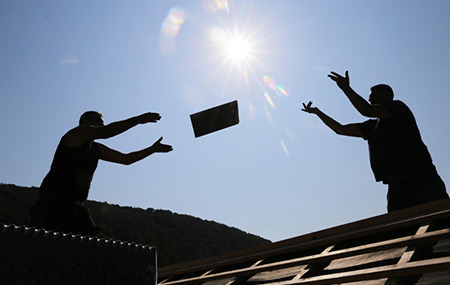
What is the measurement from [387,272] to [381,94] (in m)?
2.63

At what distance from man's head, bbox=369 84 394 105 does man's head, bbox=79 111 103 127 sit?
284 centimetres

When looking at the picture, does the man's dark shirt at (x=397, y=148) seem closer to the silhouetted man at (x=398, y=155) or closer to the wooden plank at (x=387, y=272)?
the silhouetted man at (x=398, y=155)

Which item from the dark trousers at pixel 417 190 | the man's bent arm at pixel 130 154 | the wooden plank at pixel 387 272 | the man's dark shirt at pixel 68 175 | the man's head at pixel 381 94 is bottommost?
the wooden plank at pixel 387 272

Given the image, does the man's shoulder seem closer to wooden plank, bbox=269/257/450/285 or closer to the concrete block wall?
wooden plank, bbox=269/257/450/285

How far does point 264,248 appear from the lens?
4.00 m

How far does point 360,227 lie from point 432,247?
37.9 inches

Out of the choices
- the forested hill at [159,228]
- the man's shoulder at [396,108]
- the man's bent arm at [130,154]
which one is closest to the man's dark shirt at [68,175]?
the man's bent arm at [130,154]

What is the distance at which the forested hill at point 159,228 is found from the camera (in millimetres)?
33969

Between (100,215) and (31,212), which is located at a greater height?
(100,215)

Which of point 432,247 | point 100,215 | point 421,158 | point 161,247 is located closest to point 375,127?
point 421,158

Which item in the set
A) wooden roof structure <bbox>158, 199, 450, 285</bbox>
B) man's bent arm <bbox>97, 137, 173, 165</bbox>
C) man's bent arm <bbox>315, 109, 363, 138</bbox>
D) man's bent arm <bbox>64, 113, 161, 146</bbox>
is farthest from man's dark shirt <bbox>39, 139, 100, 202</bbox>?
man's bent arm <bbox>315, 109, 363, 138</bbox>

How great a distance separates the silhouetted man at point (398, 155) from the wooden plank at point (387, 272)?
1.73 m

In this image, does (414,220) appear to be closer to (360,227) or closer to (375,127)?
(360,227)

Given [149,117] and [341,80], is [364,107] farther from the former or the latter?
[149,117]
